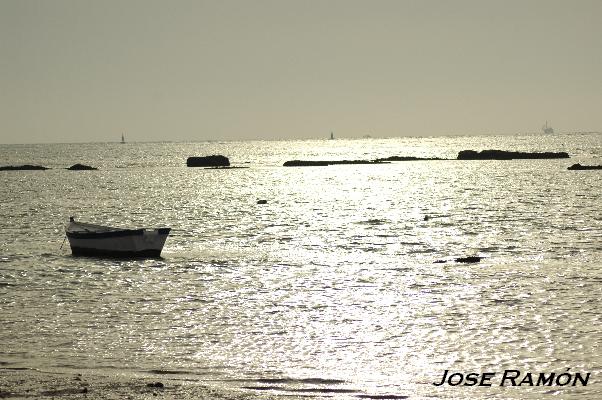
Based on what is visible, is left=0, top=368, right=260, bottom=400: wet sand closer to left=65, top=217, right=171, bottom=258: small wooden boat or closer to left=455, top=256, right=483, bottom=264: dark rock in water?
left=65, top=217, right=171, bottom=258: small wooden boat

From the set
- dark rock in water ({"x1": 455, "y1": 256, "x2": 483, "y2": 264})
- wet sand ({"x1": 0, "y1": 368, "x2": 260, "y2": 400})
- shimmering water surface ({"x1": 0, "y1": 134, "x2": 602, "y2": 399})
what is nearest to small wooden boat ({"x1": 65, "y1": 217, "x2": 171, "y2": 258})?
shimmering water surface ({"x1": 0, "y1": 134, "x2": 602, "y2": 399})

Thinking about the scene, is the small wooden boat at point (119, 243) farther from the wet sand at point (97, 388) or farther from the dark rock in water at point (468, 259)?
the wet sand at point (97, 388)

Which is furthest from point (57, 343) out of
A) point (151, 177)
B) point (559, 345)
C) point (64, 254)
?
point (151, 177)

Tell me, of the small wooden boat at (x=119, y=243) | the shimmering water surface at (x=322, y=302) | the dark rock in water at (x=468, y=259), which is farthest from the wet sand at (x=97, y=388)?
the dark rock in water at (x=468, y=259)

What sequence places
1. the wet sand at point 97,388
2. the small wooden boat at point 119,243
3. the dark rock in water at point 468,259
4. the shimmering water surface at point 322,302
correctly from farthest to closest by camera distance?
the small wooden boat at point 119,243
the dark rock in water at point 468,259
the shimmering water surface at point 322,302
the wet sand at point 97,388

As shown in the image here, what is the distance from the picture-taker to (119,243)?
48.1 m

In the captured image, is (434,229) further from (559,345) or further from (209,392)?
(209,392)

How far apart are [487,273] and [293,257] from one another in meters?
12.7

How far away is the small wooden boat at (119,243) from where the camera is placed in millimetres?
48125

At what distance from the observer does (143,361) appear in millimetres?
23422

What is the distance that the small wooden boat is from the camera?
48125mm

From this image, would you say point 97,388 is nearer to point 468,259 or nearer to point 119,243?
point 119,243

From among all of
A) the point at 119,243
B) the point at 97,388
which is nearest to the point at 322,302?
the point at 97,388

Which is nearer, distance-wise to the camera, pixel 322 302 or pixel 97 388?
pixel 97 388
